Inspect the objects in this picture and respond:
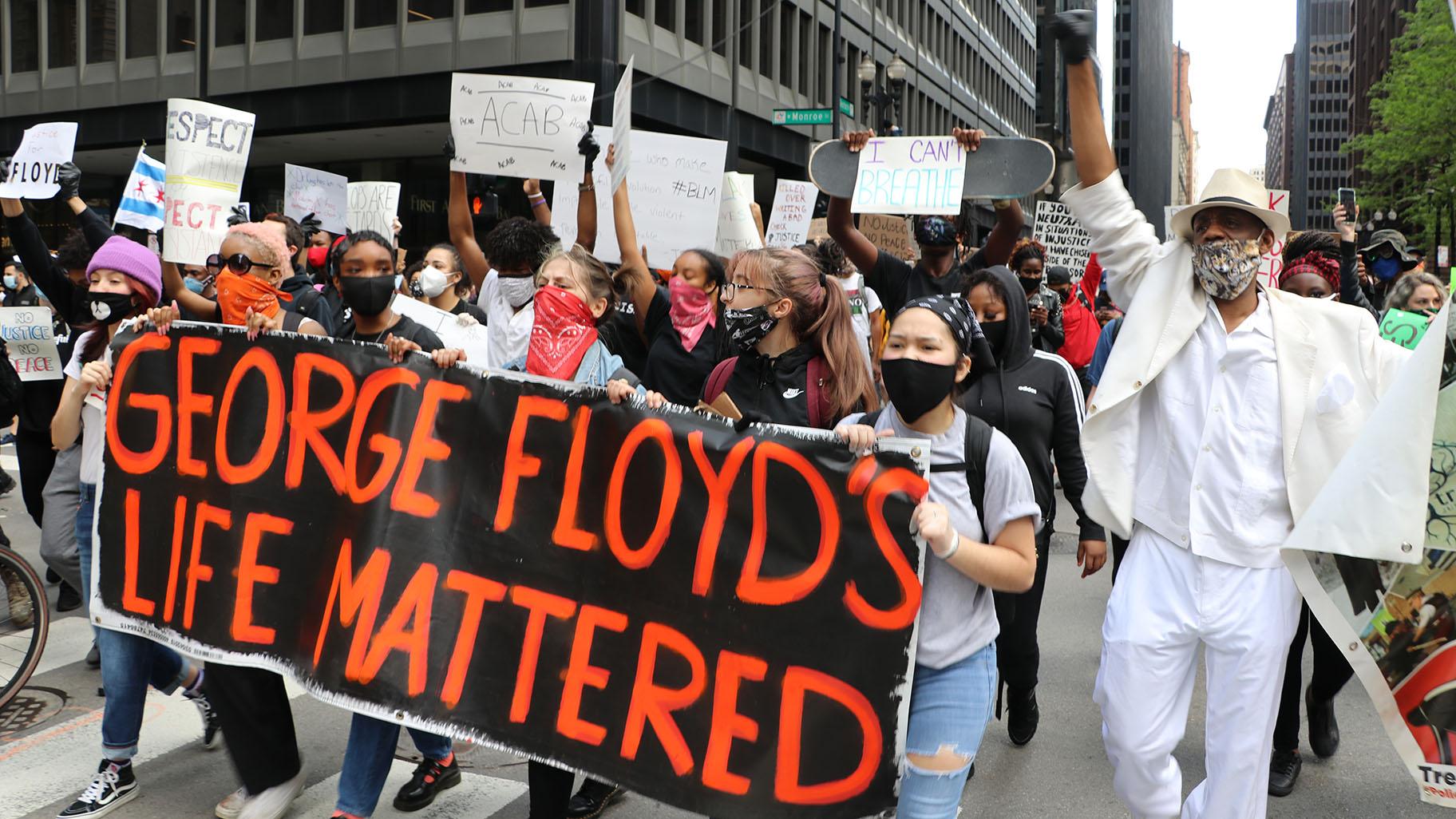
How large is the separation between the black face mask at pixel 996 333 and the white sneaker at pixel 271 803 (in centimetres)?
292

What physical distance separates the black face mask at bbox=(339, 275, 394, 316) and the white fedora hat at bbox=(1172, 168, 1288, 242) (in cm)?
256

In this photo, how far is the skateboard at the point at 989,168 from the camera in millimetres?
5527

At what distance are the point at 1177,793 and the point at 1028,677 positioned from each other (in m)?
1.48

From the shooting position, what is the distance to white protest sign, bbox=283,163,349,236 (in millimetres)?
10945

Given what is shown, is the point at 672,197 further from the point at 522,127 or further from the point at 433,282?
the point at 433,282

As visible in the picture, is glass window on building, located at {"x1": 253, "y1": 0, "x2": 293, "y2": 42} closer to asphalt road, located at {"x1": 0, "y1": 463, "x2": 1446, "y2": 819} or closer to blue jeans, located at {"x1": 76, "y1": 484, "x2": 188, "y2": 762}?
asphalt road, located at {"x1": 0, "y1": 463, "x2": 1446, "y2": 819}

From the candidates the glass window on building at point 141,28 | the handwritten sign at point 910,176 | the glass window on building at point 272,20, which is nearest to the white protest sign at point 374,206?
the handwritten sign at point 910,176

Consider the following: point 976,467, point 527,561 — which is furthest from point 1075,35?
point 527,561

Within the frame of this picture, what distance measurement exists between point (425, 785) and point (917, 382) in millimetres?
2395

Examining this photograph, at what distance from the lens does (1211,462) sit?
354 cm

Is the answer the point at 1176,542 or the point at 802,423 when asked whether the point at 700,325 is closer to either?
the point at 802,423

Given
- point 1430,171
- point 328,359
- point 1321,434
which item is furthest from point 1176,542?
point 1430,171

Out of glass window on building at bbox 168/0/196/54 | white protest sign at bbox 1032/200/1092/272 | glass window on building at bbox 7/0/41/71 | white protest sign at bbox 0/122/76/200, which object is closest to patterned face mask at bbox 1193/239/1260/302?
white protest sign at bbox 0/122/76/200

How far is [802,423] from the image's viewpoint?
391cm
